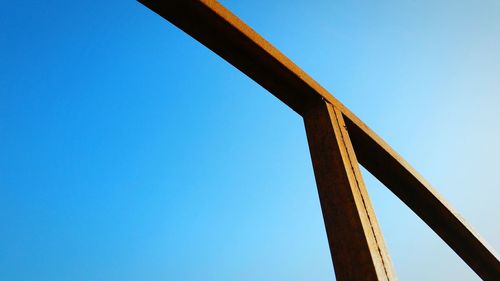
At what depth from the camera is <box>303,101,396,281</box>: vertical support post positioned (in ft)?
2.68

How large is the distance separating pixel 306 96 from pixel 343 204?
49 centimetres

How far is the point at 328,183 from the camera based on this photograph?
3.27 ft

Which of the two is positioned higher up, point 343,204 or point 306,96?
point 306,96

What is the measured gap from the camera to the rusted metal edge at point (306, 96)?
95cm

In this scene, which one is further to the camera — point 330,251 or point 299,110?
point 299,110

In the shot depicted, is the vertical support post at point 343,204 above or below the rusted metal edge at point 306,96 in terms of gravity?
below

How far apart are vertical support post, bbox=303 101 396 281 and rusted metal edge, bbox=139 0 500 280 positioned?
128 millimetres

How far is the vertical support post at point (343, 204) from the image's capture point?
0.82 meters

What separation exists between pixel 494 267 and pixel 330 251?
1.61 m

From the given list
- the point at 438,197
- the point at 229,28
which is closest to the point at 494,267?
the point at 438,197

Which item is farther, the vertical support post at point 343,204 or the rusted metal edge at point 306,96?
the rusted metal edge at point 306,96

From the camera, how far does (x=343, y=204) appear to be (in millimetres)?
922

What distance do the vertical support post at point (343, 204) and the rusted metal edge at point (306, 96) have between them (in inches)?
5.0

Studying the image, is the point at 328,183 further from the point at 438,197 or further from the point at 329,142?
the point at 438,197
